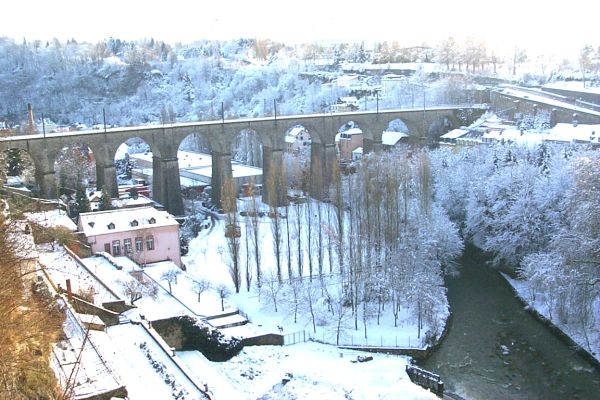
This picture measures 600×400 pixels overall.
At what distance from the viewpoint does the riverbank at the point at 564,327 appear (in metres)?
17.6

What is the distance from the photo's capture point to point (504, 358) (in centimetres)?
1770

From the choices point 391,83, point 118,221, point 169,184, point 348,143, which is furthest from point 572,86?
point 118,221

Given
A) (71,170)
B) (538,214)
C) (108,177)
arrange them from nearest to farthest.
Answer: (538,214), (108,177), (71,170)

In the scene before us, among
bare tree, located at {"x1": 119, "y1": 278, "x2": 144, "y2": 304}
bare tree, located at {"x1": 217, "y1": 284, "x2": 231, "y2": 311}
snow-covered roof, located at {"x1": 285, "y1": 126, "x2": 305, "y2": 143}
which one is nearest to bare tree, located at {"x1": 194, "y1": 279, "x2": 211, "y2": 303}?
bare tree, located at {"x1": 217, "y1": 284, "x2": 231, "y2": 311}

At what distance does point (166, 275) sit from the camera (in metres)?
22.0

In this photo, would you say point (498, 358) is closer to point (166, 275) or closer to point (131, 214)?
point (166, 275)

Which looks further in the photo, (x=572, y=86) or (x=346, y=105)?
(x=346, y=105)

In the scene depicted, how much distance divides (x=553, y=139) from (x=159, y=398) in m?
27.3

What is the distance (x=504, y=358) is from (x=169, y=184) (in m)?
19.1

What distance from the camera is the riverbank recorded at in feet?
57.7

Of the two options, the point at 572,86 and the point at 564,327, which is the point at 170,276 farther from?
the point at 572,86

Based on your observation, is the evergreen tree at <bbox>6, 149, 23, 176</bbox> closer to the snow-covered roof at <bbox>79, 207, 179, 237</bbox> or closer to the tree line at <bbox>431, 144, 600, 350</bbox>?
the snow-covered roof at <bbox>79, 207, 179, 237</bbox>

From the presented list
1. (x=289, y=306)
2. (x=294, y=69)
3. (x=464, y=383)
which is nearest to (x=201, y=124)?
Result: (x=289, y=306)

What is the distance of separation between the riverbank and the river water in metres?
0.19
